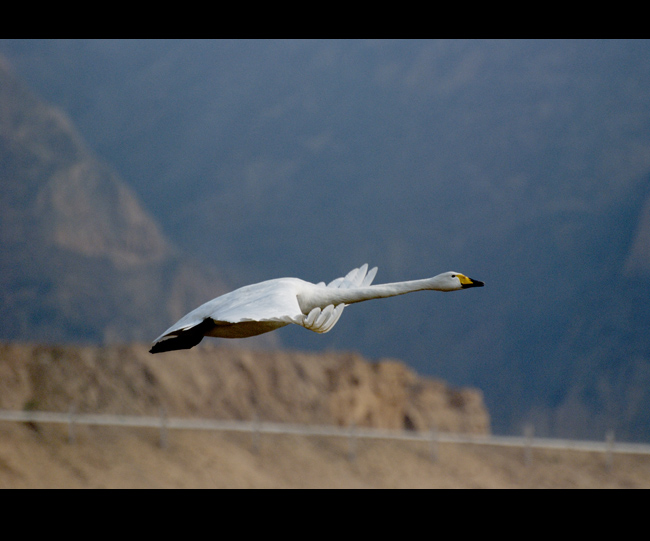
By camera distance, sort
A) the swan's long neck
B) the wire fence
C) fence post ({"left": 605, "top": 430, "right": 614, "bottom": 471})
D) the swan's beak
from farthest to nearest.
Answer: fence post ({"left": 605, "top": 430, "right": 614, "bottom": 471}) → the wire fence → the swan's beak → the swan's long neck

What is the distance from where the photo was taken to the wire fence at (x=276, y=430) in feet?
79.5

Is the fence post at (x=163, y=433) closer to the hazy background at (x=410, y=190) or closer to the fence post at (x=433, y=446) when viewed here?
the fence post at (x=433, y=446)

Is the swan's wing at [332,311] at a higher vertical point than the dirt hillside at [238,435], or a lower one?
higher

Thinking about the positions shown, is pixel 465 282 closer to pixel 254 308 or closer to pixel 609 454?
pixel 254 308

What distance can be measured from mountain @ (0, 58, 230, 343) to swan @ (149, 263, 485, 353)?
43807 millimetres

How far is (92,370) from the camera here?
2745 cm

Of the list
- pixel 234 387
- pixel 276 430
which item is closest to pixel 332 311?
pixel 276 430

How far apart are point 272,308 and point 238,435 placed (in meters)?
18.8

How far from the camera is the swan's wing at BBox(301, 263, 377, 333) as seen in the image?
856 centimetres

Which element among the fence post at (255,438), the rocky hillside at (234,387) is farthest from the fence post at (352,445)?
the rocky hillside at (234,387)

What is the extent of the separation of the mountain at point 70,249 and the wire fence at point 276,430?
2722 centimetres

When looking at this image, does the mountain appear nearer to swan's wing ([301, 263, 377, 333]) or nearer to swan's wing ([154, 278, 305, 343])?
swan's wing ([301, 263, 377, 333])

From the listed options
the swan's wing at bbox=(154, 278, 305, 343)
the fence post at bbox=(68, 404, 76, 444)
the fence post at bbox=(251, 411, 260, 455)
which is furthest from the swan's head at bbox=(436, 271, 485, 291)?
the fence post at bbox=(251, 411, 260, 455)

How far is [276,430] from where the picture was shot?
26.8 m
